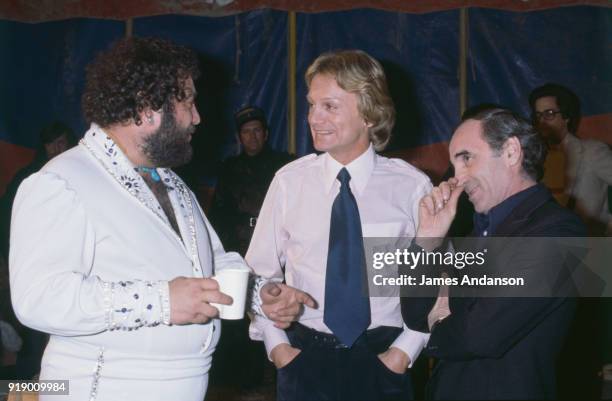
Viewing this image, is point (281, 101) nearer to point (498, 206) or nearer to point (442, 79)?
point (442, 79)

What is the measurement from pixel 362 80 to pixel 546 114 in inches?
97.1

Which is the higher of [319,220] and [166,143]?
[166,143]

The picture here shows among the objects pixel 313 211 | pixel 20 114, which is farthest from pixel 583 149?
pixel 20 114

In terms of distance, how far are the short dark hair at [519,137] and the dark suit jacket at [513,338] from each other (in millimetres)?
146

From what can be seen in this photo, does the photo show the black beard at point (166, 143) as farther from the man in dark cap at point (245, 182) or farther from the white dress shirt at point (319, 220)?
the man in dark cap at point (245, 182)

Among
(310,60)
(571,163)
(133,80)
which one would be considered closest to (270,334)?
(133,80)

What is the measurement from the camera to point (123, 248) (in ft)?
5.30

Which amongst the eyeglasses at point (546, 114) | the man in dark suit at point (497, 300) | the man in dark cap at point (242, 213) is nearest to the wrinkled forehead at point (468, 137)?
the man in dark suit at point (497, 300)

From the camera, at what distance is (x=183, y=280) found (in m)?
1.56

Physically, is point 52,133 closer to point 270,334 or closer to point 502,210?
point 270,334

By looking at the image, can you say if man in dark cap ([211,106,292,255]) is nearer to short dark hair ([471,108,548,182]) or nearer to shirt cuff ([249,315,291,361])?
shirt cuff ([249,315,291,361])

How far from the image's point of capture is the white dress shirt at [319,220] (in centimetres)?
220

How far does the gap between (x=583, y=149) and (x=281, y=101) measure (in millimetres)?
2313

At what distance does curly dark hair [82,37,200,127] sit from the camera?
5.72ft
